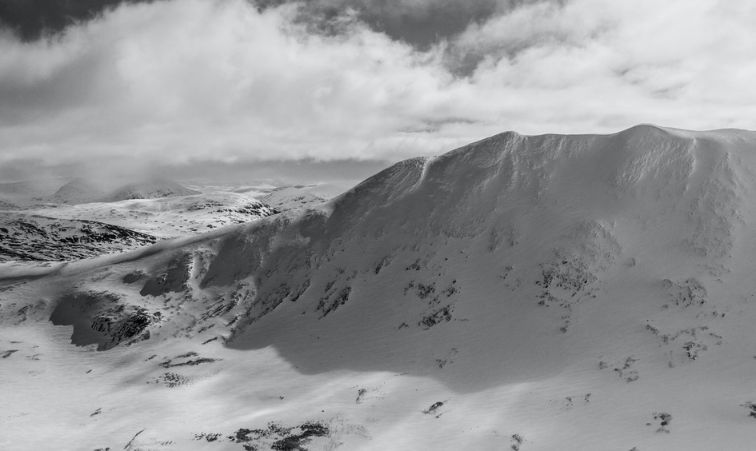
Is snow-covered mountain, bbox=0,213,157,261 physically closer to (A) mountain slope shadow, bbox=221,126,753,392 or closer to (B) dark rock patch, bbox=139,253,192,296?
(B) dark rock patch, bbox=139,253,192,296

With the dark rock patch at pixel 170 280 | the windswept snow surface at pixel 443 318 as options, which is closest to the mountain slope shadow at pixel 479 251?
the windswept snow surface at pixel 443 318

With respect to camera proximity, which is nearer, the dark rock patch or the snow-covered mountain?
the dark rock patch

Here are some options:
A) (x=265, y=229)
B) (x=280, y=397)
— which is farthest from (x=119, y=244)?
(x=280, y=397)

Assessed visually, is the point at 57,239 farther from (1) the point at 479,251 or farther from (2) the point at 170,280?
(1) the point at 479,251

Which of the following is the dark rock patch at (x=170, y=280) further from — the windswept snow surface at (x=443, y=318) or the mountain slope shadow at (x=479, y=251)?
the mountain slope shadow at (x=479, y=251)

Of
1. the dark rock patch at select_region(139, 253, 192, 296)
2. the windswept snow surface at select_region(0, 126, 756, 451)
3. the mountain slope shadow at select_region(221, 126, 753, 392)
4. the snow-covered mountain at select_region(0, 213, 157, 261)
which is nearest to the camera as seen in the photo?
the windswept snow surface at select_region(0, 126, 756, 451)

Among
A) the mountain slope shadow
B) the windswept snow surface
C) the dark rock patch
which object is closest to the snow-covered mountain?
the windswept snow surface

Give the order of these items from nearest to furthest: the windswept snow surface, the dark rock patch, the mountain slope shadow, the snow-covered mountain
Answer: the windswept snow surface → the mountain slope shadow → the dark rock patch → the snow-covered mountain

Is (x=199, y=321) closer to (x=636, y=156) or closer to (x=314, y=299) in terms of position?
(x=314, y=299)

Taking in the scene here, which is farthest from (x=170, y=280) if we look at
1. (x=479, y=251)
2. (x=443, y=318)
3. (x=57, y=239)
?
(x=57, y=239)
